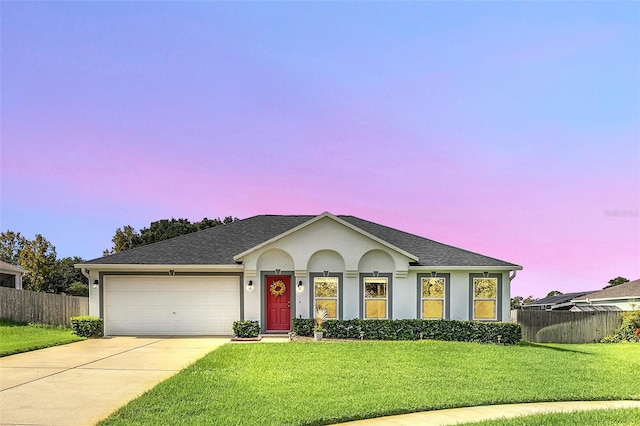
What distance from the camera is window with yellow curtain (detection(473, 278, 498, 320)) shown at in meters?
17.9

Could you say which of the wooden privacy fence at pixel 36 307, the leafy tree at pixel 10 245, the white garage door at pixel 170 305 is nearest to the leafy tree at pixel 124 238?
the leafy tree at pixel 10 245

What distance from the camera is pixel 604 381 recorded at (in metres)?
9.98

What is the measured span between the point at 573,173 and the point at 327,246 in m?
8.99

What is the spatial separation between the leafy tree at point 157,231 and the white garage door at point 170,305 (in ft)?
68.2

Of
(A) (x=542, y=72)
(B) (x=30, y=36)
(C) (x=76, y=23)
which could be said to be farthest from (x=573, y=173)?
(B) (x=30, y=36)

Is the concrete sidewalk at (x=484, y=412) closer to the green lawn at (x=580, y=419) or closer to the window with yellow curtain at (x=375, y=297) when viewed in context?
the green lawn at (x=580, y=419)

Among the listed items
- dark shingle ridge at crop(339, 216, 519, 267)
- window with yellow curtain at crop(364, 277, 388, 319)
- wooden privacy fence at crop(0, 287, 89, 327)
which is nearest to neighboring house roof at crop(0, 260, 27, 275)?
wooden privacy fence at crop(0, 287, 89, 327)

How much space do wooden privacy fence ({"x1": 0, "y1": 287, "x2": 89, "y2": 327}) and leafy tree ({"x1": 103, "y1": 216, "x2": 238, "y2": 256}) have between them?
17205 millimetres

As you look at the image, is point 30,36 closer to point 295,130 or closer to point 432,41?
point 295,130

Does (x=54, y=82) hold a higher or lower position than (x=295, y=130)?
higher

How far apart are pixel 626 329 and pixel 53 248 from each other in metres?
44.2

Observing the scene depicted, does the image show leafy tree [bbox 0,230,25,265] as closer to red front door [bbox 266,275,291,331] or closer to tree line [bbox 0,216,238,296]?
tree line [bbox 0,216,238,296]

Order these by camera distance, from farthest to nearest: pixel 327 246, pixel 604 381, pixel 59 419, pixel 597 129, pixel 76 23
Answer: pixel 327 246 → pixel 597 129 → pixel 76 23 → pixel 604 381 → pixel 59 419

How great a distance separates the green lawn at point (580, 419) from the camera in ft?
22.2
